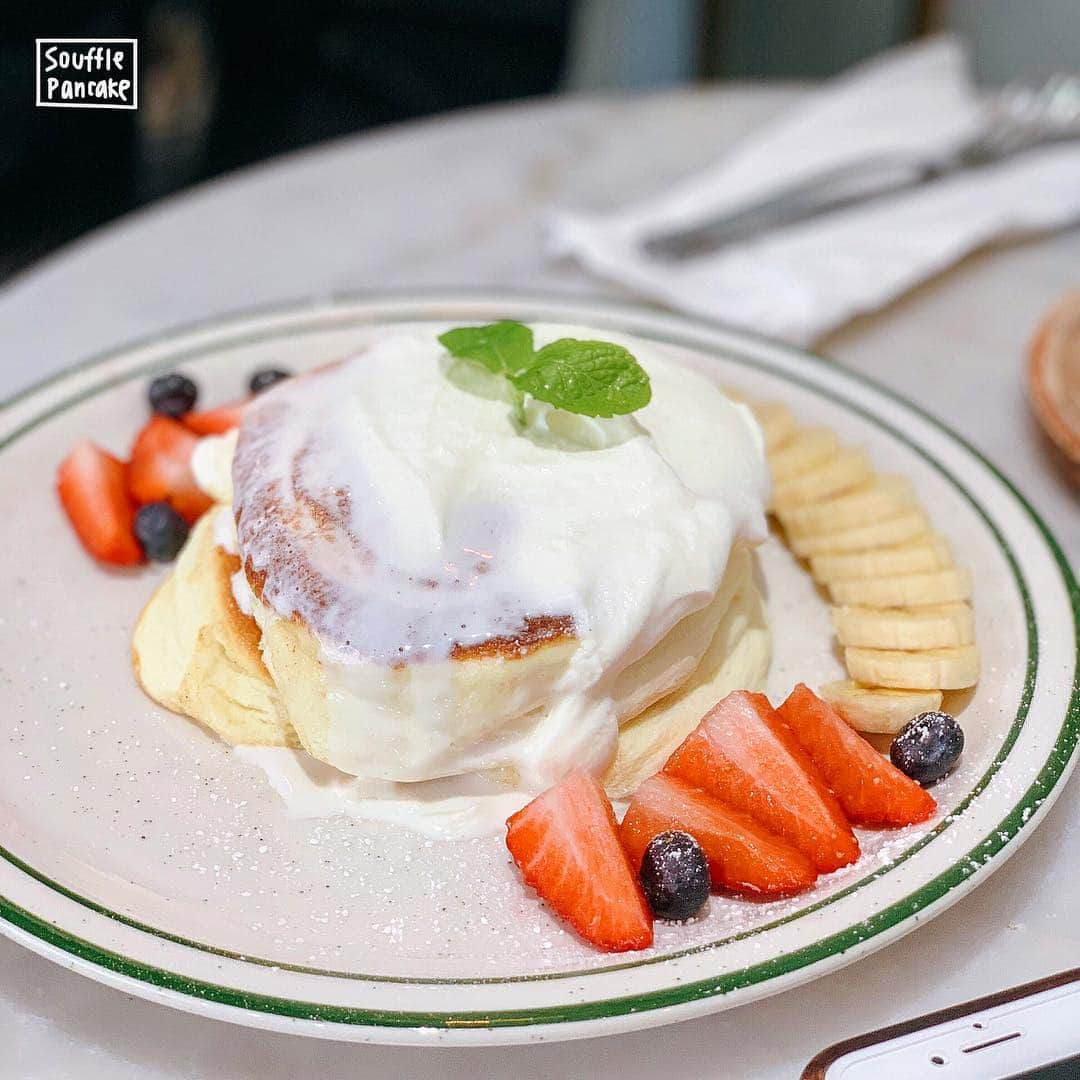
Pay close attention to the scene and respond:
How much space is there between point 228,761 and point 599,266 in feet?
Answer: 4.94

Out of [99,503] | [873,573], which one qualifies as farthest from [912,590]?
[99,503]

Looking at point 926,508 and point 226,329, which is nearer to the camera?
point 926,508

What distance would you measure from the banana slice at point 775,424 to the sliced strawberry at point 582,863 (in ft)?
2.59

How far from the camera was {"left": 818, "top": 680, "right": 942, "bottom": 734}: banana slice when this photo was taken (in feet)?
4.91

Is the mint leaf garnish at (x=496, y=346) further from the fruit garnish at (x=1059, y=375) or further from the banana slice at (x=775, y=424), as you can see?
the fruit garnish at (x=1059, y=375)

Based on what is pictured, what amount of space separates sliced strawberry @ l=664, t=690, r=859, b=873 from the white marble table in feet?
0.49

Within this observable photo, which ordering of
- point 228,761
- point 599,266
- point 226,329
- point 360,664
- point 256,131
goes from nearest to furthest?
point 360,664
point 228,761
point 226,329
point 599,266
point 256,131

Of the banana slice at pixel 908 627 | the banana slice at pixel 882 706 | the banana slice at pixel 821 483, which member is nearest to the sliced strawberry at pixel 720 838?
the banana slice at pixel 882 706

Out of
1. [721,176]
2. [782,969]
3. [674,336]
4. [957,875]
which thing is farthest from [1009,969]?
[721,176]

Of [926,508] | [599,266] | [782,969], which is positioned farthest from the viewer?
[599,266]

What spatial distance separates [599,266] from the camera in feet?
8.68

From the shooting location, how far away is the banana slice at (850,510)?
1815 mm

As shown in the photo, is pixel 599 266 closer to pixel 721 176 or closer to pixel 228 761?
pixel 721 176

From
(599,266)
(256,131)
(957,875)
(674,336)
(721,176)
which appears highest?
(256,131)
